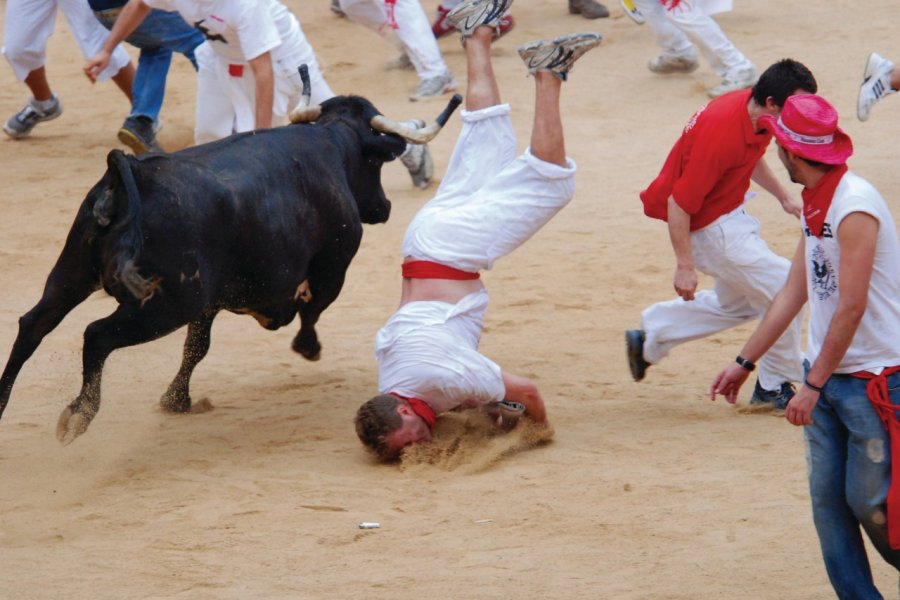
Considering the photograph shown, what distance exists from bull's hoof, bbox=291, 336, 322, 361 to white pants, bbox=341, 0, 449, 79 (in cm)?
507

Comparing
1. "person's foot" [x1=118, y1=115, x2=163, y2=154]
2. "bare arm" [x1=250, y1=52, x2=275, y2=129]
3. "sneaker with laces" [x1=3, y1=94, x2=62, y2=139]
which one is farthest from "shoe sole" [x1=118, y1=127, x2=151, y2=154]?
"bare arm" [x1=250, y1=52, x2=275, y2=129]

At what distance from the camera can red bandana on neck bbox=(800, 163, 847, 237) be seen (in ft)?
13.9

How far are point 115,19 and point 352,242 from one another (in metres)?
4.42

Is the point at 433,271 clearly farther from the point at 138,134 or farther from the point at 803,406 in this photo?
the point at 138,134

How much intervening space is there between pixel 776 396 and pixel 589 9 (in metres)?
7.80

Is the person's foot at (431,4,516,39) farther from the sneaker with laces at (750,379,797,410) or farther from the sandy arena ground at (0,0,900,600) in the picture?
the sneaker with laces at (750,379,797,410)

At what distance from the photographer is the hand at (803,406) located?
422 centimetres

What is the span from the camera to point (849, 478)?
4.26 meters

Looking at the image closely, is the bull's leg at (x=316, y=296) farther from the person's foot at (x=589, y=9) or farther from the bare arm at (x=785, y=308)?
the person's foot at (x=589, y=9)

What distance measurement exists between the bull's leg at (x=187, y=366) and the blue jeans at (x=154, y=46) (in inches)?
151

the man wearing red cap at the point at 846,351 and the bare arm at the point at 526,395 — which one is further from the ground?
the man wearing red cap at the point at 846,351

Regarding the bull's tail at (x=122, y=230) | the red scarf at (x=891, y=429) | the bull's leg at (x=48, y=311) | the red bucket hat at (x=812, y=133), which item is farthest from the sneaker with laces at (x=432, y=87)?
the red scarf at (x=891, y=429)

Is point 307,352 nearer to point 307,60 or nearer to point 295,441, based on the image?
point 295,441

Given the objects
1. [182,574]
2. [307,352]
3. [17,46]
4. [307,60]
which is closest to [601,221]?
[307,60]
